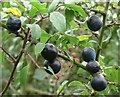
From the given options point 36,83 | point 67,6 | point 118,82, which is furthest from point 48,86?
point 67,6

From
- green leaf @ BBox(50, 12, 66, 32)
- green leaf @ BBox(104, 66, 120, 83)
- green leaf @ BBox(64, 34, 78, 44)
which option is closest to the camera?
green leaf @ BBox(50, 12, 66, 32)

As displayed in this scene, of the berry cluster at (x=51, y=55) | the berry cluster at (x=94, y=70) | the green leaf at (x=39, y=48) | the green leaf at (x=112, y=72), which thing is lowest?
the green leaf at (x=112, y=72)

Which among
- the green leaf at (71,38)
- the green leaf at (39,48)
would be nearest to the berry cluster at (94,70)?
the green leaf at (71,38)

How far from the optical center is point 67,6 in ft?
2.91

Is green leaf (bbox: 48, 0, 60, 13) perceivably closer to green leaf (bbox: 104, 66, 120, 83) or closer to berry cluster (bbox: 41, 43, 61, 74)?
berry cluster (bbox: 41, 43, 61, 74)

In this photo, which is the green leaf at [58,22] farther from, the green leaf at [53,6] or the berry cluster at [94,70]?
the berry cluster at [94,70]

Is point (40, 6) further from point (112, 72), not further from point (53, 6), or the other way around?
point (112, 72)

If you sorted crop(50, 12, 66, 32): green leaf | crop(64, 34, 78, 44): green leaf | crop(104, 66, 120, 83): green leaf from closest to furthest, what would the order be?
1. crop(50, 12, 66, 32): green leaf
2. crop(64, 34, 78, 44): green leaf
3. crop(104, 66, 120, 83): green leaf

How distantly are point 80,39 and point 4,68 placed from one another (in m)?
1.69

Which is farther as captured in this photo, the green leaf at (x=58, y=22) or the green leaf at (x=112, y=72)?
the green leaf at (x=112, y=72)

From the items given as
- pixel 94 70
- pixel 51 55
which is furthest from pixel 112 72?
pixel 51 55

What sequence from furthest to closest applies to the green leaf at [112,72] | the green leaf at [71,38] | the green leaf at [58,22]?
the green leaf at [112,72] → the green leaf at [71,38] → the green leaf at [58,22]

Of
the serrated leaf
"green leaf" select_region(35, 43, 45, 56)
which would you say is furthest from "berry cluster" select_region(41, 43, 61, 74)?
the serrated leaf

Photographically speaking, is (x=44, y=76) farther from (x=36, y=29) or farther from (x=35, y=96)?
(x=36, y=29)
